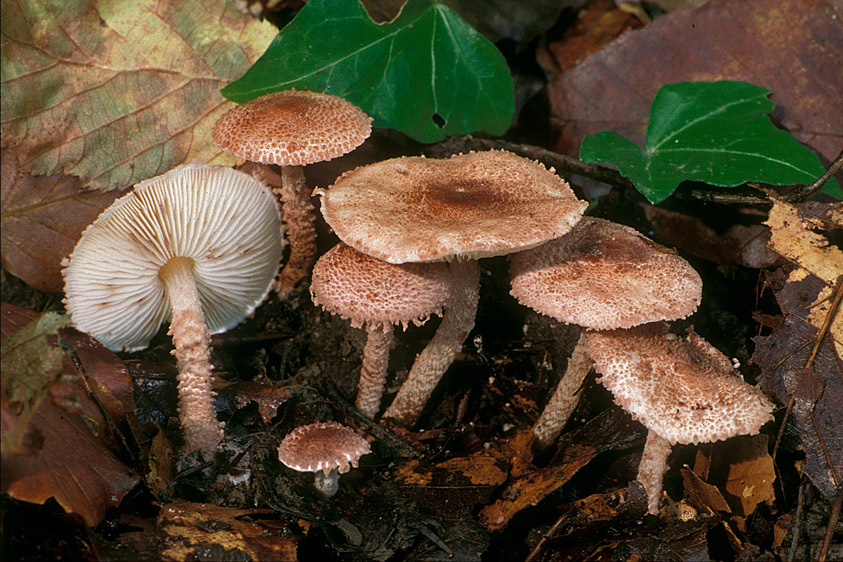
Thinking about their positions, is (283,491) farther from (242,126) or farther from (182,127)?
(182,127)

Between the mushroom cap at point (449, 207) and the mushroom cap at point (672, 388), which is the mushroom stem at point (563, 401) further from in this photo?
the mushroom cap at point (449, 207)

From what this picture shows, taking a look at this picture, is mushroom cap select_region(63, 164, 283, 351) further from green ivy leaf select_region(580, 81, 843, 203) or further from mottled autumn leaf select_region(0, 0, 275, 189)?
green ivy leaf select_region(580, 81, 843, 203)

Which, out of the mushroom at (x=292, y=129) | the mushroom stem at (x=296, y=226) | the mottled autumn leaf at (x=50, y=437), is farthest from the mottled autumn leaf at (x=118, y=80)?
the mottled autumn leaf at (x=50, y=437)

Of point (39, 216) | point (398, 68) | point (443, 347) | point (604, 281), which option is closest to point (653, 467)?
point (604, 281)

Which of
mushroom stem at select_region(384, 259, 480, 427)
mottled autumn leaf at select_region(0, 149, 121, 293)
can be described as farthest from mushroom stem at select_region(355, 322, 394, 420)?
mottled autumn leaf at select_region(0, 149, 121, 293)

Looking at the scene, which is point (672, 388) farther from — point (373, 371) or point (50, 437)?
point (50, 437)

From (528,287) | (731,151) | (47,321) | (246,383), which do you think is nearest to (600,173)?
(731,151)
